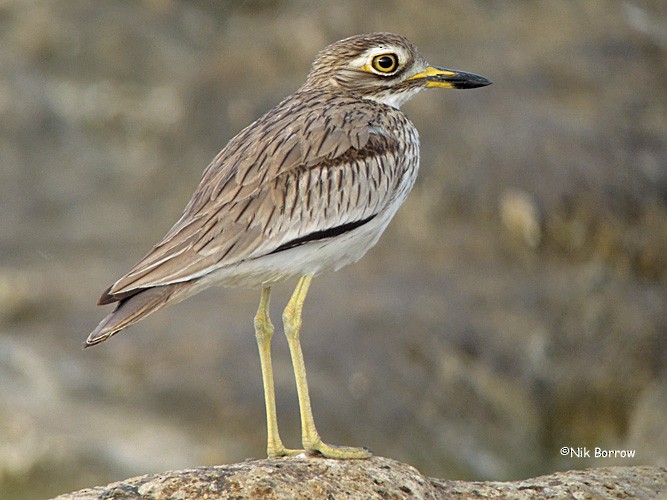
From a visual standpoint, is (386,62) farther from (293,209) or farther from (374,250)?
(374,250)

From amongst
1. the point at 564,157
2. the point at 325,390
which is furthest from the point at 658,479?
the point at 564,157

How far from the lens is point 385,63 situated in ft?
35.7

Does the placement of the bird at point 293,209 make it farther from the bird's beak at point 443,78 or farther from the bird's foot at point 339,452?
the bird's beak at point 443,78

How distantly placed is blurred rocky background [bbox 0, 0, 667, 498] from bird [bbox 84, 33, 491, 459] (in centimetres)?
706

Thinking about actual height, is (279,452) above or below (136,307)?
below

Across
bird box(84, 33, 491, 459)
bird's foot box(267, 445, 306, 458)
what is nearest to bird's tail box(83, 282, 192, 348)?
bird box(84, 33, 491, 459)

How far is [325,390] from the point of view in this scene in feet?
58.4

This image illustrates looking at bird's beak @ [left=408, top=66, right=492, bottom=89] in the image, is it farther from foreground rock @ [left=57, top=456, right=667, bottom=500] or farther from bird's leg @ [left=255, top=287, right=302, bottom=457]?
foreground rock @ [left=57, top=456, right=667, bottom=500]

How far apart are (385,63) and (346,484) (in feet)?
12.8

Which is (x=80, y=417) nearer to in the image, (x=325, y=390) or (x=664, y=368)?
(x=325, y=390)

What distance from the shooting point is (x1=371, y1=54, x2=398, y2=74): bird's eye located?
35.6 ft

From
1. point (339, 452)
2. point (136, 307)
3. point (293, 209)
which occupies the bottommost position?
point (339, 452)

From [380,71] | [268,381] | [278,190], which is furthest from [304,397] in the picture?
[380,71]

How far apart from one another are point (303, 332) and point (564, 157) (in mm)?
5675
